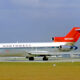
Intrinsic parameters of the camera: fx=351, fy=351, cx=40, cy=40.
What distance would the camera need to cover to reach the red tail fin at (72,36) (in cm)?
8050

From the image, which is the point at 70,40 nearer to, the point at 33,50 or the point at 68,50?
the point at 68,50

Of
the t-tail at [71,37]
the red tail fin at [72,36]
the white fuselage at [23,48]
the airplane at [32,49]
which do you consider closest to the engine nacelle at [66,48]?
the airplane at [32,49]

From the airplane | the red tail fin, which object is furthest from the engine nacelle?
the red tail fin

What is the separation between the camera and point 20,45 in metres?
74.3

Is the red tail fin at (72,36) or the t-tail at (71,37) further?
the red tail fin at (72,36)

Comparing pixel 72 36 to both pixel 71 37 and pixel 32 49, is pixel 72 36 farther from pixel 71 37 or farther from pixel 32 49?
pixel 32 49

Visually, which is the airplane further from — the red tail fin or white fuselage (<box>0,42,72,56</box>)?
the red tail fin

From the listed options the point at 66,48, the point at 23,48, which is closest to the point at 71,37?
the point at 66,48

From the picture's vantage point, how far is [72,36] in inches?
3243

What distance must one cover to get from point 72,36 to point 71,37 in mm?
472

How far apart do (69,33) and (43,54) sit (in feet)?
39.3

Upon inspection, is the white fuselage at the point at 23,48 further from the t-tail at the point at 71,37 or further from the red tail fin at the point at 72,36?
the red tail fin at the point at 72,36

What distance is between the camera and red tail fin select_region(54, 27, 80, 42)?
8050cm

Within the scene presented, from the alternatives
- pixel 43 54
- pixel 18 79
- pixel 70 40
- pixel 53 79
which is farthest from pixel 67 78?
pixel 70 40
